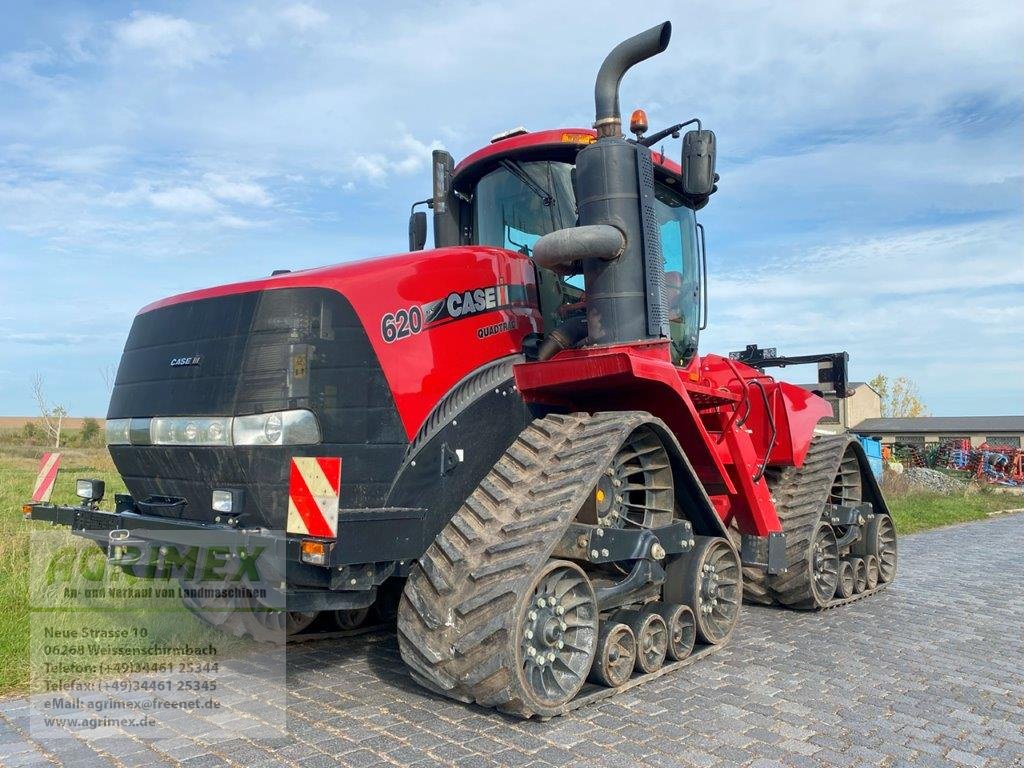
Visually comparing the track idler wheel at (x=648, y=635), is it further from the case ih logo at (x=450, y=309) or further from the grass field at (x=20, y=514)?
the grass field at (x=20, y=514)

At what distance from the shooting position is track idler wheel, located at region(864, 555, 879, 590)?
26.1ft

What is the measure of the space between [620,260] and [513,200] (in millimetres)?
1035

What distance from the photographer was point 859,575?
7.91m

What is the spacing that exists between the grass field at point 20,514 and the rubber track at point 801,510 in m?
4.58

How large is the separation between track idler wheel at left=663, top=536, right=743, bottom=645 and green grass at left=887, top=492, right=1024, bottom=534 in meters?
10.4

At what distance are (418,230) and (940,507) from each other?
17.3 m

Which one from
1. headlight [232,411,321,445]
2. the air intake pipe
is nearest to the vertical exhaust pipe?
the air intake pipe

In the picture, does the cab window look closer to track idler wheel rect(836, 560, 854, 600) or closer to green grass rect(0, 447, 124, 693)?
track idler wheel rect(836, 560, 854, 600)

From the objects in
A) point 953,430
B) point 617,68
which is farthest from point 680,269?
point 953,430

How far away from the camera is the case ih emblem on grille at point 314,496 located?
369 cm

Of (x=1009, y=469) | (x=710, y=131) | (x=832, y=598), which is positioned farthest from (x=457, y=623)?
(x=1009, y=469)

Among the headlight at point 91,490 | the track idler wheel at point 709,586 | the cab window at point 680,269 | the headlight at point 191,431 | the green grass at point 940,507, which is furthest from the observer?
the green grass at point 940,507

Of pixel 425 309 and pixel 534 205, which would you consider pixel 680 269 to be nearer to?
pixel 534 205

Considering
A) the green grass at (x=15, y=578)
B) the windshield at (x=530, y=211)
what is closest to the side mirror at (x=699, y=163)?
the windshield at (x=530, y=211)
